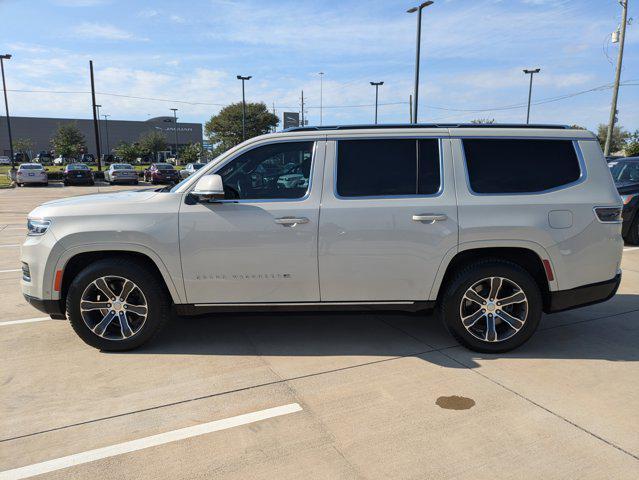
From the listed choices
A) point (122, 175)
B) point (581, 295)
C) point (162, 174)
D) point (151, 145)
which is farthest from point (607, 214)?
point (151, 145)

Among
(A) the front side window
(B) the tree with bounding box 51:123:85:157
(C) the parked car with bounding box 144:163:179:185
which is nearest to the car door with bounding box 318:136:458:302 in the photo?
Answer: (A) the front side window

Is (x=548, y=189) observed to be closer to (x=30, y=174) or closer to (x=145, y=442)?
(x=145, y=442)

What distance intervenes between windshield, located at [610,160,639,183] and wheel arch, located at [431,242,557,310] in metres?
6.63

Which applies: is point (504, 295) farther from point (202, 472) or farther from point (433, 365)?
point (202, 472)

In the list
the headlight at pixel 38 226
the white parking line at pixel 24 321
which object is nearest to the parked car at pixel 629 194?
the headlight at pixel 38 226

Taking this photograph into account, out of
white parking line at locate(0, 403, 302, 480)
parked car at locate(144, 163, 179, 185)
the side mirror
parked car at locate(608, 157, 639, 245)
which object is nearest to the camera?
white parking line at locate(0, 403, 302, 480)

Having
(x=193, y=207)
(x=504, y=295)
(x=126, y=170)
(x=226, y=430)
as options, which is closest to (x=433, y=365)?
(x=504, y=295)

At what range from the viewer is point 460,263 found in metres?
4.23

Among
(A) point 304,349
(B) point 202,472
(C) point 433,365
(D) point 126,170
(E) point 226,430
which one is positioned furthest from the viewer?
(D) point 126,170

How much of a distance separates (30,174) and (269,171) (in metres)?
30.8

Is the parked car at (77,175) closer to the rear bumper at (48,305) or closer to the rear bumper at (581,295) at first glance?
the rear bumper at (48,305)

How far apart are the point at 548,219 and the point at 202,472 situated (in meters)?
3.26

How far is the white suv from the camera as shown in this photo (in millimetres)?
4031

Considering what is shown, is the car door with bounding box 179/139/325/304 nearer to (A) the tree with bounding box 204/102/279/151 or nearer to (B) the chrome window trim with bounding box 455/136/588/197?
(B) the chrome window trim with bounding box 455/136/588/197
